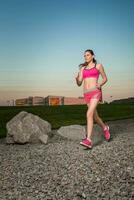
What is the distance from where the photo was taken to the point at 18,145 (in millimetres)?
12055

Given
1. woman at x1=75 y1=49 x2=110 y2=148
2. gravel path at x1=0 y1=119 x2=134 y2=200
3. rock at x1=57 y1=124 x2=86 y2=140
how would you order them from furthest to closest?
rock at x1=57 y1=124 x2=86 y2=140 → woman at x1=75 y1=49 x2=110 y2=148 → gravel path at x1=0 y1=119 x2=134 y2=200

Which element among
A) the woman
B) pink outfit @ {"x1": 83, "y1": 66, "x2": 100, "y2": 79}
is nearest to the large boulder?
the woman

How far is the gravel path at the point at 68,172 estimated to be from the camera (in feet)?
19.6

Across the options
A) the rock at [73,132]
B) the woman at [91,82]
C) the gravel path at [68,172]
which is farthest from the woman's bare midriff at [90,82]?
the rock at [73,132]

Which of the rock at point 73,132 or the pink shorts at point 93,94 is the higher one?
the pink shorts at point 93,94

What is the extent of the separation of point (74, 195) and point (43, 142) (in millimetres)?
6184

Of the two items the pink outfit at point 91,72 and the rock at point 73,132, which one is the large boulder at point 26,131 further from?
the pink outfit at point 91,72

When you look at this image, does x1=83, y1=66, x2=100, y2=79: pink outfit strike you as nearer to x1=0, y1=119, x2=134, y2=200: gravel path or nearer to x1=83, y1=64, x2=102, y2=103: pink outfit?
x1=83, y1=64, x2=102, y2=103: pink outfit

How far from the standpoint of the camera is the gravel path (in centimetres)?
596

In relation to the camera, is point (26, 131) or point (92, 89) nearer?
point (92, 89)

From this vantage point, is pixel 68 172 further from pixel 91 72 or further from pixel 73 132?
pixel 73 132

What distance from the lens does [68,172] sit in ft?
24.2

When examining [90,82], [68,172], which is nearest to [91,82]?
[90,82]

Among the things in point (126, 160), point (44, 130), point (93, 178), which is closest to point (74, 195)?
point (93, 178)
